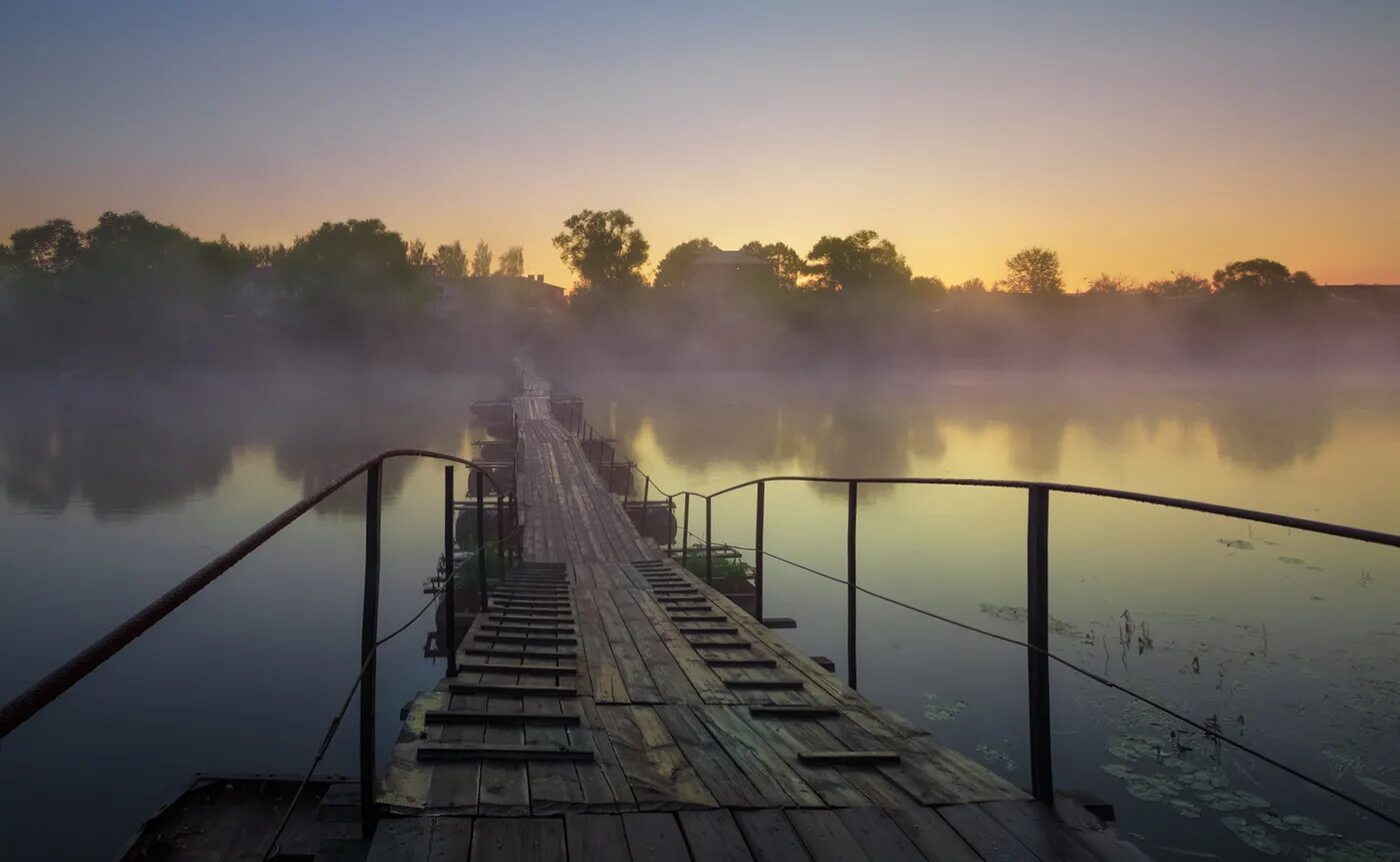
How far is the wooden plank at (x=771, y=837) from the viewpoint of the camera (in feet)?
8.98

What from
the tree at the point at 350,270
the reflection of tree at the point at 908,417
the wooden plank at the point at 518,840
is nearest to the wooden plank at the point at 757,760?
the wooden plank at the point at 518,840

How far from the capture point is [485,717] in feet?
13.1

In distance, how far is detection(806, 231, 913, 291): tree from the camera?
3720 inches

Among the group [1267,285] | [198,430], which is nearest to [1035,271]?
[1267,285]

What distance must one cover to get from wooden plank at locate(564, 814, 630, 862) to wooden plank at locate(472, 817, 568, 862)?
3 cm

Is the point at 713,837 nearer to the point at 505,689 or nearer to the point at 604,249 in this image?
the point at 505,689

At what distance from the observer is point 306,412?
198 ft

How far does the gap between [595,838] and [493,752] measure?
0.83 metres

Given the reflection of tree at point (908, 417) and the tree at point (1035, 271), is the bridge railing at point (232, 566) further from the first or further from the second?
the tree at point (1035, 271)

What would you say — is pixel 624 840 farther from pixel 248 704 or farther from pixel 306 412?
pixel 306 412

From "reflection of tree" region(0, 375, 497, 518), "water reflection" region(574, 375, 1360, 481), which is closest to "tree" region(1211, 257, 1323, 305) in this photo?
"water reflection" region(574, 375, 1360, 481)

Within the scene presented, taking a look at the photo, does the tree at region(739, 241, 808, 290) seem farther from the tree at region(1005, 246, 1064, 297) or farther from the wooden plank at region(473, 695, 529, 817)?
the wooden plank at region(473, 695, 529, 817)

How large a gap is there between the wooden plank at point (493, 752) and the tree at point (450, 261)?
123209mm

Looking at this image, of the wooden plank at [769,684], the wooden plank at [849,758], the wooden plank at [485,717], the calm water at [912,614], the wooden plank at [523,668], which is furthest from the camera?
the calm water at [912,614]
